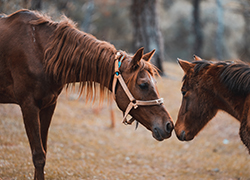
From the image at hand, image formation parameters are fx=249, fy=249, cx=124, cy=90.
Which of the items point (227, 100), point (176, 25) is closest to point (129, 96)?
point (227, 100)

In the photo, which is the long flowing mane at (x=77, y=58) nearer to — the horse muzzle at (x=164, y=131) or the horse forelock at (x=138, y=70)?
the horse forelock at (x=138, y=70)

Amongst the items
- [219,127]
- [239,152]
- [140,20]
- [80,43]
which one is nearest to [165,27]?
[140,20]

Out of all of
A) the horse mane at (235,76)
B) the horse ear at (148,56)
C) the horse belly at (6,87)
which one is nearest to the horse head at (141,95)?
the horse ear at (148,56)

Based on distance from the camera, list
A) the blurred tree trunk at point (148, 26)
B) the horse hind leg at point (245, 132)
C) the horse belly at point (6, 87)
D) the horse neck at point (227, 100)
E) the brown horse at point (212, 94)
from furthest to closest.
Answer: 1. the blurred tree trunk at point (148, 26)
2. the horse belly at point (6, 87)
3. the horse neck at point (227, 100)
4. the brown horse at point (212, 94)
5. the horse hind leg at point (245, 132)

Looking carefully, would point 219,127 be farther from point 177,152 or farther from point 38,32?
point 38,32

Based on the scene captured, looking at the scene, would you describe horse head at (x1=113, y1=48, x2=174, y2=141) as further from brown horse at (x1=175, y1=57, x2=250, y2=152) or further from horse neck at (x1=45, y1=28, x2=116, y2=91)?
brown horse at (x1=175, y1=57, x2=250, y2=152)

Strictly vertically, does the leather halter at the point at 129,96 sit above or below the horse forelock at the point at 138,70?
below

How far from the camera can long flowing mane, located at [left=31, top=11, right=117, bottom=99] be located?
10.9 feet

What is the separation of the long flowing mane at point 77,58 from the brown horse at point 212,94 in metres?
1.11

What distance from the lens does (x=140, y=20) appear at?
41.4 ft

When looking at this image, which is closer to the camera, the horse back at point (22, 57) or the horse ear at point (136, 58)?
the horse ear at point (136, 58)

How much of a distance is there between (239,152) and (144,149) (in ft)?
8.52

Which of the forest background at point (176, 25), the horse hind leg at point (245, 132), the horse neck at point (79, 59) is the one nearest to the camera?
the horse hind leg at point (245, 132)

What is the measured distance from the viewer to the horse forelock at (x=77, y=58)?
3.33m
